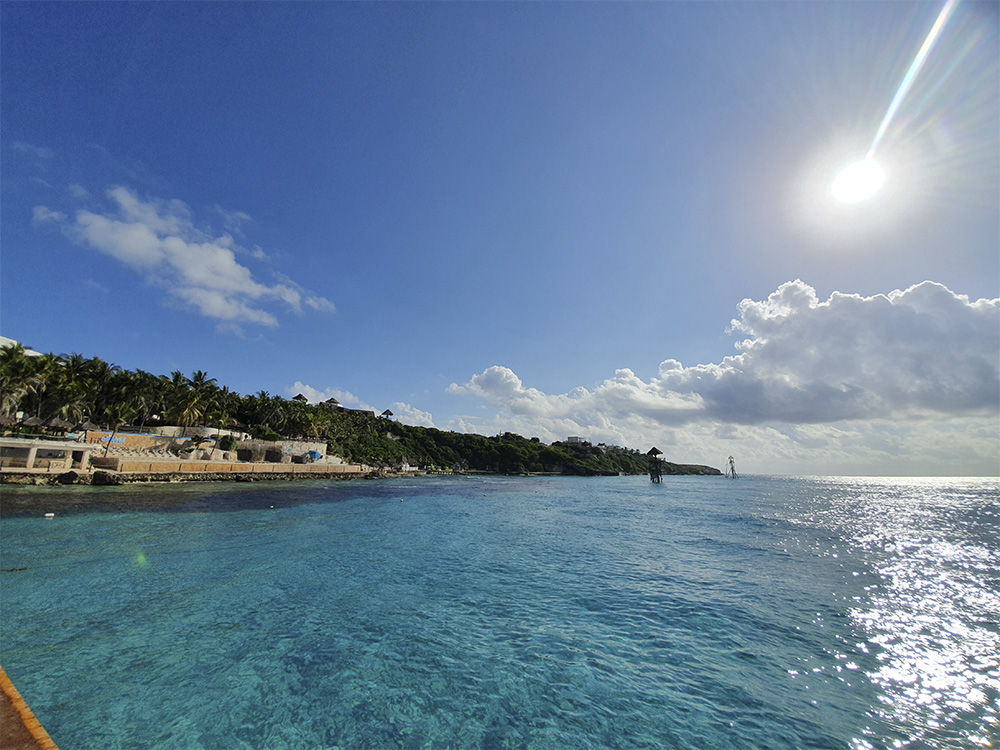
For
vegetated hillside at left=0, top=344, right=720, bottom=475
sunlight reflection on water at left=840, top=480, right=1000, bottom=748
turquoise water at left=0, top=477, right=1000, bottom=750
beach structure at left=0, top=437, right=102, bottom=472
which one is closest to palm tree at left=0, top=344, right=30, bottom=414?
vegetated hillside at left=0, top=344, right=720, bottom=475

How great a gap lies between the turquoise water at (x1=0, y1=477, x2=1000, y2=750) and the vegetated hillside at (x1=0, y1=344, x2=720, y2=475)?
42174 mm

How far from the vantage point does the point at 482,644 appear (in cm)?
1011

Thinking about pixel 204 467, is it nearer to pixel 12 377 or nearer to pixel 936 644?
pixel 12 377

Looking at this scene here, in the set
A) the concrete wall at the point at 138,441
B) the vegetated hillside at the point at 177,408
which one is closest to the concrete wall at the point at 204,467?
the concrete wall at the point at 138,441

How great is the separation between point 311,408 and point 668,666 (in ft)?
338

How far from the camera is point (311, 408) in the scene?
98.6m

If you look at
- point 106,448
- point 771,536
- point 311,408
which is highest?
point 311,408

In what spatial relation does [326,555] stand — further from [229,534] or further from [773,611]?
[773,611]

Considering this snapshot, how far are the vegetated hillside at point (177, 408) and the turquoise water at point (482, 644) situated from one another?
1660 inches

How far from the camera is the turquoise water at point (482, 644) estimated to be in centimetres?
711

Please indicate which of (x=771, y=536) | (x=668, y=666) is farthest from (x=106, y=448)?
(x=771, y=536)

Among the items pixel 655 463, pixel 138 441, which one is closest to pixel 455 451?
pixel 655 463

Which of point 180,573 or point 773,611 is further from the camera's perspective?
point 180,573

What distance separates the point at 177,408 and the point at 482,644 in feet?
244
